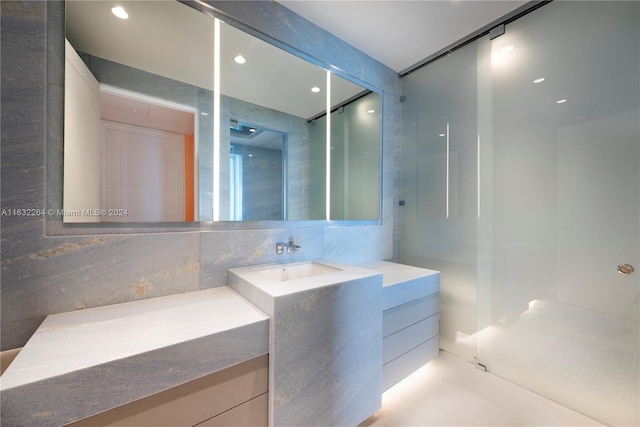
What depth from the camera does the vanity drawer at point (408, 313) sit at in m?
1.50

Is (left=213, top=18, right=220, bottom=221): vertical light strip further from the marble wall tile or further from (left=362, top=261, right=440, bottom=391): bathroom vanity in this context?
(left=362, top=261, right=440, bottom=391): bathroom vanity

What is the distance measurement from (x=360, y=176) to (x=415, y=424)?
5.83 ft

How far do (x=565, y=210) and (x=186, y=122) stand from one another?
2323 millimetres

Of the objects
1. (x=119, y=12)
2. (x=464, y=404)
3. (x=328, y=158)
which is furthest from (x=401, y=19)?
(x=464, y=404)

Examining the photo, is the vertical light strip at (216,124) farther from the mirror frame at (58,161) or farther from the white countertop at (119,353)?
the white countertop at (119,353)

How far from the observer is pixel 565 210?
1507 mm

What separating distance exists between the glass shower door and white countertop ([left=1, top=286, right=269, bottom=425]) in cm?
177

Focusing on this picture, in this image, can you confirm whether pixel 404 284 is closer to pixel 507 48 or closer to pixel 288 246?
pixel 288 246

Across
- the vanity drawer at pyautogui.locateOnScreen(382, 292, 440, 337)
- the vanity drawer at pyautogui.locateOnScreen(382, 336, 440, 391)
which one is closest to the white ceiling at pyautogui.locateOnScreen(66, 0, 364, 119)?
the vanity drawer at pyautogui.locateOnScreen(382, 292, 440, 337)

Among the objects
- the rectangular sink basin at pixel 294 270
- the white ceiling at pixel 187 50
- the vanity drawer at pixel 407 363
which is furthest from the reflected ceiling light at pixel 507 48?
the vanity drawer at pixel 407 363

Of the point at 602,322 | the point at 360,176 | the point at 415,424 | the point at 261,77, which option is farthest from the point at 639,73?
the point at 415,424

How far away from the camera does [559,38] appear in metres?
1.52

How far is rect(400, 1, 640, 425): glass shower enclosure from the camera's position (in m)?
1.33

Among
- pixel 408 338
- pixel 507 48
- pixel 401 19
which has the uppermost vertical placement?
pixel 401 19
